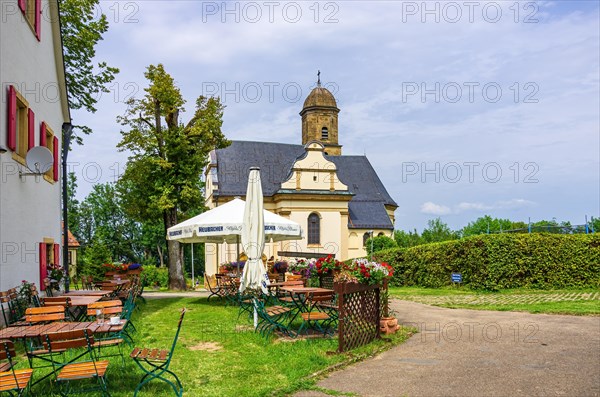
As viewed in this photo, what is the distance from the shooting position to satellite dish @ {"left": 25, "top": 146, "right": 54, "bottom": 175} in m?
10.7

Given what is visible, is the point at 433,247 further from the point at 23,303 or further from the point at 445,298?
the point at 23,303

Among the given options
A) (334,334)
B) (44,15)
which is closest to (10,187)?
(44,15)

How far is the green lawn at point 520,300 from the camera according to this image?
13586 mm

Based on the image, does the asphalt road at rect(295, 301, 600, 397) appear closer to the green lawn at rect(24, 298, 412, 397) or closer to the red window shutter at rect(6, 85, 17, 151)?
the green lawn at rect(24, 298, 412, 397)

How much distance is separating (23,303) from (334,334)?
561cm

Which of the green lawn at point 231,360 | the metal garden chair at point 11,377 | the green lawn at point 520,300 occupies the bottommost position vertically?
the green lawn at point 520,300

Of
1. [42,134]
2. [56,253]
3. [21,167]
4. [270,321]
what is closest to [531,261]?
[270,321]

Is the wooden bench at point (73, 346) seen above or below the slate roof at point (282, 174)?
below

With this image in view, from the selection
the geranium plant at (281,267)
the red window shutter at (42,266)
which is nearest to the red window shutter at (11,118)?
the red window shutter at (42,266)

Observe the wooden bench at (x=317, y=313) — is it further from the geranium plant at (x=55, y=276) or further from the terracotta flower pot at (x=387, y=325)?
the geranium plant at (x=55, y=276)

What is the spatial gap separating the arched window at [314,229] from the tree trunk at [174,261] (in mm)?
15760

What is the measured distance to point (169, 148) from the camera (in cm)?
2173

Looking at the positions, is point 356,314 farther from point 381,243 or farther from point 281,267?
point 381,243

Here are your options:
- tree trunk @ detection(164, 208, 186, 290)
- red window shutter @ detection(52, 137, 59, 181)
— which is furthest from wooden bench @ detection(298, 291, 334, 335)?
tree trunk @ detection(164, 208, 186, 290)
